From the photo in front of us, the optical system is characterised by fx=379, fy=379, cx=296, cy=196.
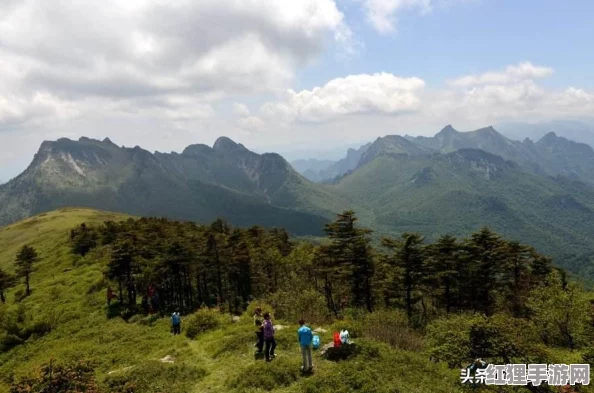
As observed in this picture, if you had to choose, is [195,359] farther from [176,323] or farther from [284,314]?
[284,314]

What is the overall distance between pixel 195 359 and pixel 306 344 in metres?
10.6

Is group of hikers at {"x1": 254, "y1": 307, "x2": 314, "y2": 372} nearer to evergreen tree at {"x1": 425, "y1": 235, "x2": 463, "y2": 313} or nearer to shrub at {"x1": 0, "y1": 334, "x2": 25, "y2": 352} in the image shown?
evergreen tree at {"x1": 425, "y1": 235, "x2": 463, "y2": 313}

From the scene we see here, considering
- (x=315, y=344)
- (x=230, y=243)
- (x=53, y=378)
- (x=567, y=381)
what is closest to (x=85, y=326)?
(x=230, y=243)

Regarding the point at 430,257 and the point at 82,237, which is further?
the point at 82,237

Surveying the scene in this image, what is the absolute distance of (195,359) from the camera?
2780 centimetres

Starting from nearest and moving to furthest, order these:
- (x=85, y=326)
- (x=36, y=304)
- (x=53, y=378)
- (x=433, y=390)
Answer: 1. (x=53, y=378)
2. (x=433, y=390)
3. (x=85, y=326)
4. (x=36, y=304)

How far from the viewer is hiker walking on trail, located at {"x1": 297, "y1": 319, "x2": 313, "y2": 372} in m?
21.2

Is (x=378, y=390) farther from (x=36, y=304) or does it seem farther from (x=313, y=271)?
(x=36, y=304)

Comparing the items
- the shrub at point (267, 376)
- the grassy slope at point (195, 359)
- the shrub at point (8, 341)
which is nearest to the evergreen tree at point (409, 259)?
the grassy slope at point (195, 359)

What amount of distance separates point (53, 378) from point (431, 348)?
2256 cm

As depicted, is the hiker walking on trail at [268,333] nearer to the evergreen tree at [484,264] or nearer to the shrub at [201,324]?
the shrub at [201,324]

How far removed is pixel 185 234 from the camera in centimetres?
6525

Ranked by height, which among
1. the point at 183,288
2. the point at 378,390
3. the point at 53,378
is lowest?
the point at 183,288

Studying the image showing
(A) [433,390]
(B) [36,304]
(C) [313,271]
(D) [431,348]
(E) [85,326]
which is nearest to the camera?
(A) [433,390]
